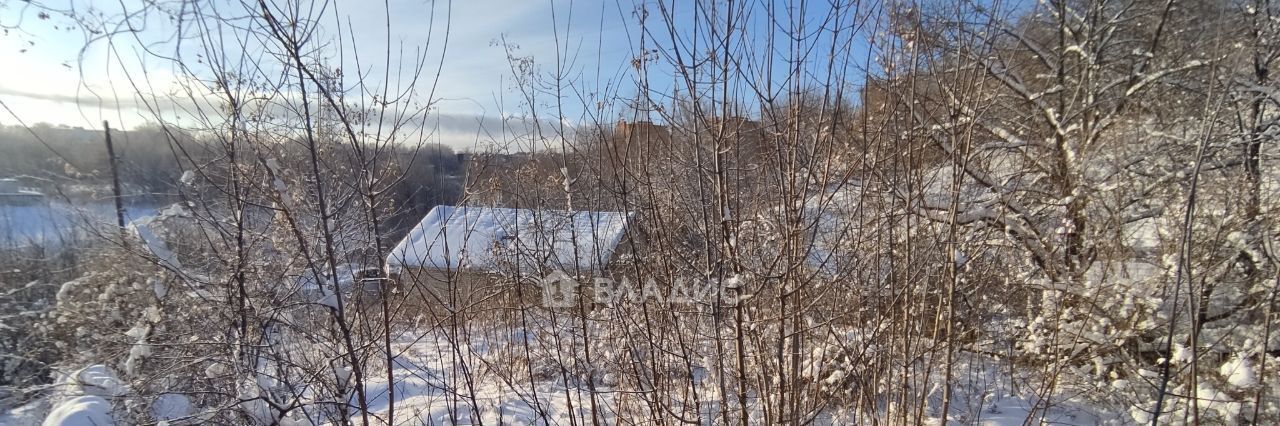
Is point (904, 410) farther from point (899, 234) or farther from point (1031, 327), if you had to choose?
point (1031, 327)

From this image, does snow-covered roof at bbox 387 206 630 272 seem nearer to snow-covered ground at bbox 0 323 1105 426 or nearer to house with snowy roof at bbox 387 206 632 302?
house with snowy roof at bbox 387 206 632 302

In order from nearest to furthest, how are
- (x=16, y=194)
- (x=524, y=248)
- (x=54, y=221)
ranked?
(x=524, y=248)
(x=16, y=194)
(x=54, y=221)

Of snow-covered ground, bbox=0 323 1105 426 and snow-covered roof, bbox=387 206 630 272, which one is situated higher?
snow-covered roof, bbox=387 206 630 272

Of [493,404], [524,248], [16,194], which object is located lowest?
[493,404]

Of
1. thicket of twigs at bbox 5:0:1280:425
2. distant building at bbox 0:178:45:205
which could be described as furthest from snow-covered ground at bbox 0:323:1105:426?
distant building at bbox 0:178:45:205

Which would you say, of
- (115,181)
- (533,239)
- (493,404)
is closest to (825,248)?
(533,239)

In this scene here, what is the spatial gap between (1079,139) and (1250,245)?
126cm

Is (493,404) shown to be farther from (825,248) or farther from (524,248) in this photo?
(825,248)

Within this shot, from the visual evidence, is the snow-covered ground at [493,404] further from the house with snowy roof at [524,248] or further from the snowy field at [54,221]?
the snowy field at [54,221]

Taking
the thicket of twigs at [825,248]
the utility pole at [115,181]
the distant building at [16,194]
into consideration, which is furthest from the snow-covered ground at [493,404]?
the distant building at [16,194]

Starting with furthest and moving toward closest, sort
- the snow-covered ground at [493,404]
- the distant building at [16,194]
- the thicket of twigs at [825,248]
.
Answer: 1. the distant building at [16,194]
2. the snow-covered ground at [493,404]
3. the thicket of twigs at [825,248]

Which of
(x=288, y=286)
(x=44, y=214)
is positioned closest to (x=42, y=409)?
(x=44, y=214)

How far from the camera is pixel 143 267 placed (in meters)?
3.75

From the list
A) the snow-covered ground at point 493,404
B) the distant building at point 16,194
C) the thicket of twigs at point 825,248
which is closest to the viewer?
the thicket of twigs at point 825,248
